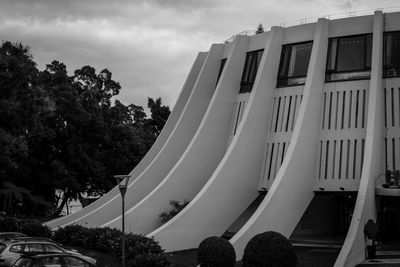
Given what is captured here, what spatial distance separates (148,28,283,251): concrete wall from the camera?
26938 mm

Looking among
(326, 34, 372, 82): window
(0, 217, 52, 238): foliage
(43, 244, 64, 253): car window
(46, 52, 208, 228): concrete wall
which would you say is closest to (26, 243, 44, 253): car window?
(43, 244, 64, 253): car window

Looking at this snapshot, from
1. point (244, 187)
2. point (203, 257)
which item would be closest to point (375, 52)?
point (244, 187)

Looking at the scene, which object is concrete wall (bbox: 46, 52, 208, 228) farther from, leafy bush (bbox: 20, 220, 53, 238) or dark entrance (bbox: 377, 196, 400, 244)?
dark entrance (bbox: 377, 196, 400, 244)

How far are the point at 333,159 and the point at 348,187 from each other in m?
1.74

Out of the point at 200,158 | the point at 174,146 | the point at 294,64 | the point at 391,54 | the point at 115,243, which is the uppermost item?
the point at 391,54

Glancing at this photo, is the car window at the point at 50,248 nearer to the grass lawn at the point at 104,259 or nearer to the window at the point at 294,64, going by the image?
the grass lawn at the point at 104,259

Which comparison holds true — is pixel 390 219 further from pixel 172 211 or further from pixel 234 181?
pixel 172 211

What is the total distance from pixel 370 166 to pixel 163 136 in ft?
53.0

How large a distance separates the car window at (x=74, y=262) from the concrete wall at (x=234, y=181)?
9627mm

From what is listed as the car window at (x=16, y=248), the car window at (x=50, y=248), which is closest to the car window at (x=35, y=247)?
the car window at (x=50, y=248)

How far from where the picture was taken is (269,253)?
19.2m

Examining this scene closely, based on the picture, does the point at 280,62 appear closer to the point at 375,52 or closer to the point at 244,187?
the point at 375,52

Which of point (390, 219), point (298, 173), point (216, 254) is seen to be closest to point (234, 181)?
point (298, 173)

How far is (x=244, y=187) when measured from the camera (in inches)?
1169
